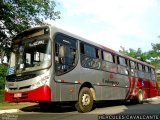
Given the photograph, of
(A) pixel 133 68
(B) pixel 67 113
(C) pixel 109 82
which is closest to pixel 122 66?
(A) pixel 133 68

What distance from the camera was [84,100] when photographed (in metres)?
13.5

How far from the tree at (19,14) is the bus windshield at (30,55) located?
4.91 metres

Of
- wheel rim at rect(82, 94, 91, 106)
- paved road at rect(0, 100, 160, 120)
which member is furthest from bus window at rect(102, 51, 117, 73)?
wheel rim at rect(82, 94, 91, 106)

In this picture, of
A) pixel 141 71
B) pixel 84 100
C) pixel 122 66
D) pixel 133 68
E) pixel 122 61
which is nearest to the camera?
pixel 84 100

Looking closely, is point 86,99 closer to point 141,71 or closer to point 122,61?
point 122,61

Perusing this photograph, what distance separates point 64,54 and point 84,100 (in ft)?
7.63

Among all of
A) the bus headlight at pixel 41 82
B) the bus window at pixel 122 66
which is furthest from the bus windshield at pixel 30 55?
the bus window at pixel 122 66

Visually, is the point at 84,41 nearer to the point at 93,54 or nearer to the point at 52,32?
the point at 93,54

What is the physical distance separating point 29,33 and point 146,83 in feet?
43.9

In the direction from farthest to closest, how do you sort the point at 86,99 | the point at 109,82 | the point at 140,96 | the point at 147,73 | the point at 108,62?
the point at 147,73 < the point at 140,96 < the point at 108,62 < the point at 109,82 < the point at 86,99

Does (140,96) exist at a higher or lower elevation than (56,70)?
lower

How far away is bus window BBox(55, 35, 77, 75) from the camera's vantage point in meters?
12.1

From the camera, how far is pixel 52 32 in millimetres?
12273

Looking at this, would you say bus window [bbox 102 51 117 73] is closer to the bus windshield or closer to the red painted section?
the bus windshield
